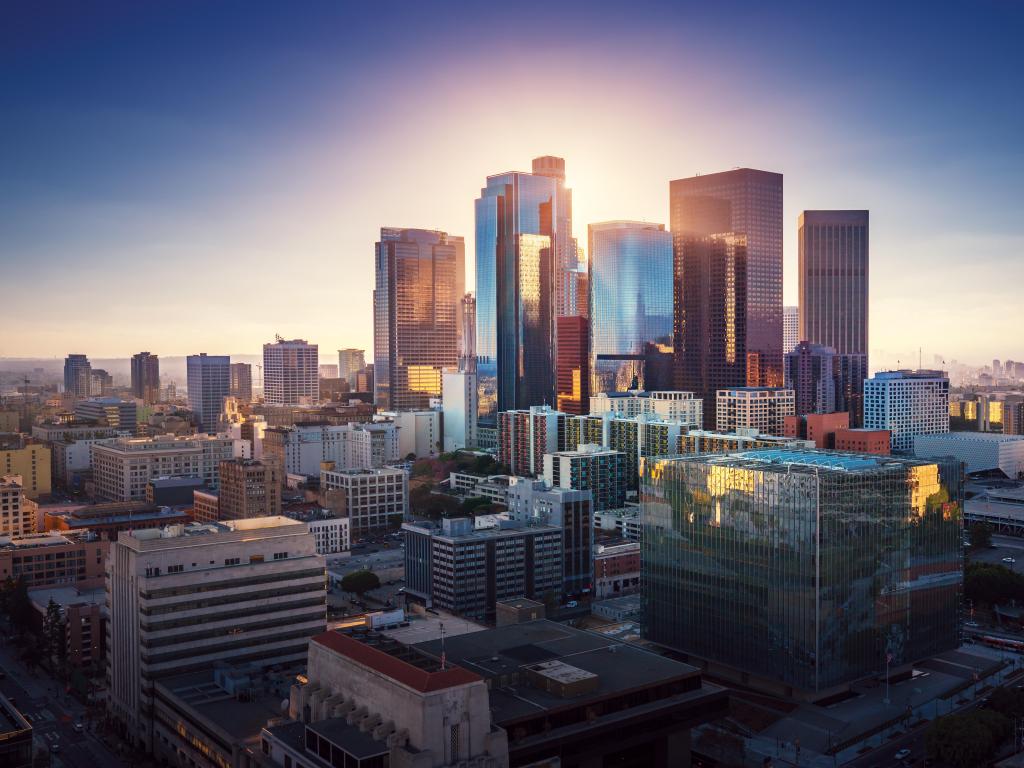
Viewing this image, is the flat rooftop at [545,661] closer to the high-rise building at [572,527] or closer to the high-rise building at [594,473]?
the high-rise building at [572,527]

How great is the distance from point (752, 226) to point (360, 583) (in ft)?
313

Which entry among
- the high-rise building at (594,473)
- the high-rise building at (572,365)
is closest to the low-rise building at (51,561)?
the high-rise building at (594,473)

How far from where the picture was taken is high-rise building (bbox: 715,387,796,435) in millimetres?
104125

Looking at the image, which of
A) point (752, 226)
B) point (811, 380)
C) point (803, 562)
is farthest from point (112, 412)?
point (803, 562)

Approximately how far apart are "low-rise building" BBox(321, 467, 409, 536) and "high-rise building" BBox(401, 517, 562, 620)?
2459cm

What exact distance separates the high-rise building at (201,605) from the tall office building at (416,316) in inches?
4964

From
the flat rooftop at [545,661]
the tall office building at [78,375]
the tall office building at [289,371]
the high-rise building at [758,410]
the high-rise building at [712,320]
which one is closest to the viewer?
the flat rooftop at [545,661]

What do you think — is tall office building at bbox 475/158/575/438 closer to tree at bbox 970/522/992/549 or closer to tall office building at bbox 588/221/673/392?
tall office building at bbox 588/221/673/392

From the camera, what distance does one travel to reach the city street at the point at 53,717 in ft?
124

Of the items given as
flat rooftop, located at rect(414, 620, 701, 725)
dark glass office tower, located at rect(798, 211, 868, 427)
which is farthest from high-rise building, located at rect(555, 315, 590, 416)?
flat rooftop, located at rect(414, 620, 701, 725)

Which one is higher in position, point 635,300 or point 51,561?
point 635,300

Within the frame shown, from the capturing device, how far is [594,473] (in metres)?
85.9

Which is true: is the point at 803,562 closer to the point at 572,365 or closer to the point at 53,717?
the point at 53,717

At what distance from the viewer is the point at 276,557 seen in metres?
41.4
